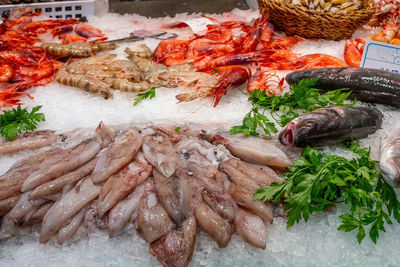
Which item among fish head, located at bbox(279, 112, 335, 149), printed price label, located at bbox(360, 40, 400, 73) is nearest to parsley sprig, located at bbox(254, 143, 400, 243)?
fish head, located at bbox(279, 112, 335, 149)

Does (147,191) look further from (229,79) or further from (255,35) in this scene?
(255,35)

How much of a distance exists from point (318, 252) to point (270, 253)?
9.7 inches

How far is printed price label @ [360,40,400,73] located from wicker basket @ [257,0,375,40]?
2.30 feet

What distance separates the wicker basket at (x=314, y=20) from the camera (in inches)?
135

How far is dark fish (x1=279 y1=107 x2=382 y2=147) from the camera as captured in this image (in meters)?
2.05

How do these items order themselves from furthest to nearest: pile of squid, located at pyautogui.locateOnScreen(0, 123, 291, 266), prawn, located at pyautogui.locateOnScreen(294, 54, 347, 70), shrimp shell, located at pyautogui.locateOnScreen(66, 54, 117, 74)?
prawn, located at pyautogui.locateOnScreen(294, 54, 347, 70), shrimp shell, located at pyautogui.locateOnScreen(66, 54, 117, 74), pile of squid, located at pyautogui.locateOnScreen(0, 123, 291, 266)

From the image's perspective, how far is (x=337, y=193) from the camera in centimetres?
176

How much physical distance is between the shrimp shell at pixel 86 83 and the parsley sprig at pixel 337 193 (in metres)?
1.73

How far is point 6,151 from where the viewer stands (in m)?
2.13

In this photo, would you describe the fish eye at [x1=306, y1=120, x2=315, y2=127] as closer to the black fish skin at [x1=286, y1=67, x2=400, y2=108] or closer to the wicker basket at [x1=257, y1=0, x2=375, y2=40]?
the black fish skin at [x1=286, y1=67, x2=400, y2=108]

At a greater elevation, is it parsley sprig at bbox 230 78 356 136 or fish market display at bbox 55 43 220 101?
parsley sprig at bbox 230 78 356 136

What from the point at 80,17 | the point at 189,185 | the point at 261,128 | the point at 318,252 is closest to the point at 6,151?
the point at 189,185

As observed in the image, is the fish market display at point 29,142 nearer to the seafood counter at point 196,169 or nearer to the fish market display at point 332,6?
the seafood counter at point 196,169

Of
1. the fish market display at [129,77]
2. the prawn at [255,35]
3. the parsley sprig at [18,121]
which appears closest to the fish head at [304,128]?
the fish market display at [129,77]
